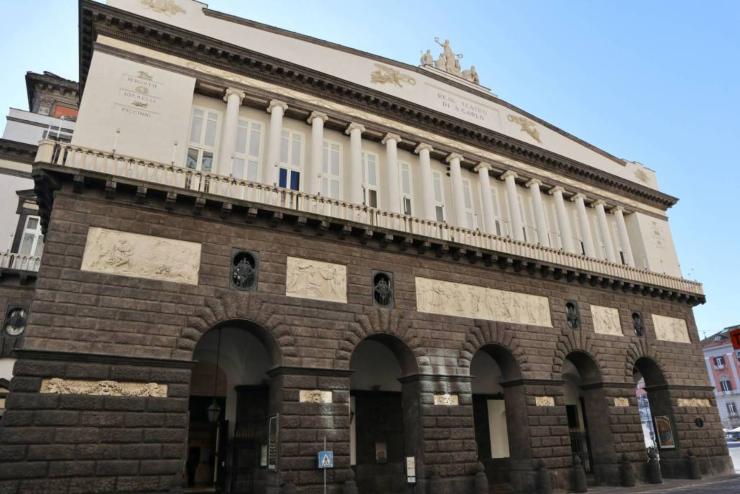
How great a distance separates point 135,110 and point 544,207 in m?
21.0

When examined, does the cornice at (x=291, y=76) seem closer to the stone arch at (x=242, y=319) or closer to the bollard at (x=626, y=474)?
the stone arch at (x=242, y=319)

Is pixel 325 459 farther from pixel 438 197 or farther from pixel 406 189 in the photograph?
pixel 438 197

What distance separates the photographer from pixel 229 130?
791 inches

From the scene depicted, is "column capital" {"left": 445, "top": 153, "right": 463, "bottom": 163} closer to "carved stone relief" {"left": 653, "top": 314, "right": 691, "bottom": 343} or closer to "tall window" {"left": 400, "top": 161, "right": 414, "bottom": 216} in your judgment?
"tall window" {"left": 400, "top": 161, "right": 414, "bottom": 216}

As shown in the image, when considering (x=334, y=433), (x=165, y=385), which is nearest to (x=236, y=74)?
(x=165, y=385)

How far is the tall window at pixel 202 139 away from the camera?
19.8 meters

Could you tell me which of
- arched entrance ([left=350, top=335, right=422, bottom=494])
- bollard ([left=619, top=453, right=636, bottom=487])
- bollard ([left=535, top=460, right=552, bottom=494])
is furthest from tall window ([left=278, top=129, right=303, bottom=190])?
bollard ([left=619, top=453, right=636, bottom=487])

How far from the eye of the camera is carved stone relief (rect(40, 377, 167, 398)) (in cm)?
1363

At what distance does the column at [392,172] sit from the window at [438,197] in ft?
7.71

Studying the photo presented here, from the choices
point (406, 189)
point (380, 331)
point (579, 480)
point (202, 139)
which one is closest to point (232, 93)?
point (202, 139)

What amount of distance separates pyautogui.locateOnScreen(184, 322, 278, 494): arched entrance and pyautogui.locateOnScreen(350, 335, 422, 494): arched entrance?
3794mm

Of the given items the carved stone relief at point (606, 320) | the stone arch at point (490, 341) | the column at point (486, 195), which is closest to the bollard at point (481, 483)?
the stone arch at point (490, 341)

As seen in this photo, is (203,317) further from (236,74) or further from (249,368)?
(236,74)

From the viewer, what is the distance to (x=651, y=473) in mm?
23047
